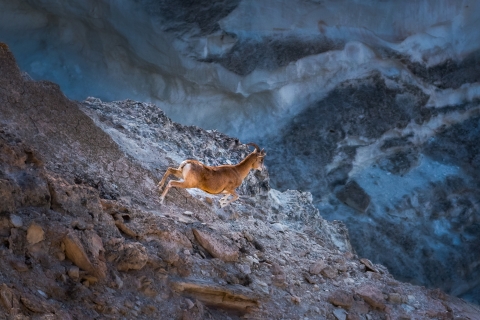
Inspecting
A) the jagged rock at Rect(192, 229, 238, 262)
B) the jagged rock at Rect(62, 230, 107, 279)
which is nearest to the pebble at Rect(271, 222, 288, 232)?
the jagged rock at Rect(192, 229, 238, 262)

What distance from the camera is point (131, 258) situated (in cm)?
421

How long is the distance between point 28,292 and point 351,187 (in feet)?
27.1

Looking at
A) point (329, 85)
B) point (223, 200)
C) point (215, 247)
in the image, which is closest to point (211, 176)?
point (223, 200)

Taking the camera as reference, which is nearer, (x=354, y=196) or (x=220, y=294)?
(x=220, y=294)

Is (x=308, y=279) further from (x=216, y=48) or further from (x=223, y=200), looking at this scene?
(x=216, y=48)

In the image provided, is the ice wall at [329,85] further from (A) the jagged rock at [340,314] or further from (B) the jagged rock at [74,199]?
(B) the jagged rock at [74,199]

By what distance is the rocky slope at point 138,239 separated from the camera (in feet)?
12.5

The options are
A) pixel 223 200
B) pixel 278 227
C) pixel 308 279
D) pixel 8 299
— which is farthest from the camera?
pixel 278 227

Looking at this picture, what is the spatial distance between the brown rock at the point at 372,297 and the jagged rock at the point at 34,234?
282cm

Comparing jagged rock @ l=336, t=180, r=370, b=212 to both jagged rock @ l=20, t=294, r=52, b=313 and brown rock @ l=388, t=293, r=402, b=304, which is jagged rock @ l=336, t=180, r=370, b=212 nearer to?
brown rock @ l=388, t=293, r=402, b=304

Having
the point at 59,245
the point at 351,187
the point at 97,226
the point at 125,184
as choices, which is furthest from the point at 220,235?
the point at 351,187

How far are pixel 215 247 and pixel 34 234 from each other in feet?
5.15

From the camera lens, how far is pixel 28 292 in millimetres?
3480

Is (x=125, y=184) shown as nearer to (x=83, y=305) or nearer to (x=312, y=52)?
(x=83, y=305)
